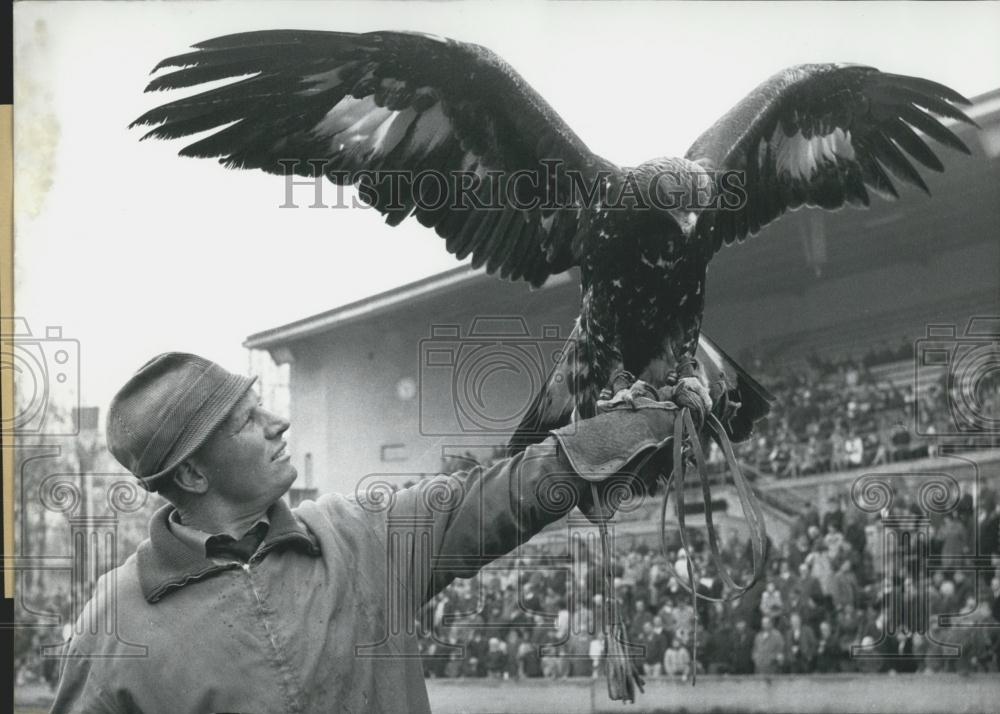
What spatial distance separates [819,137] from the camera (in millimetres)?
2992

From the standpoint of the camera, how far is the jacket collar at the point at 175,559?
1.62 meters

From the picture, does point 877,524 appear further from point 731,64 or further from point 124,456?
point 124,456

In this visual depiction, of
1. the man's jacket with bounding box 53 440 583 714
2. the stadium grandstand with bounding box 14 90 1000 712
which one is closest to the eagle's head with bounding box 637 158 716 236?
the man's jacket with bounding box 53 440 583 714

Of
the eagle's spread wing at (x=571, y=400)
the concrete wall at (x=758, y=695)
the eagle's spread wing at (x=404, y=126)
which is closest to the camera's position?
the eagle's spread wing at (x=404, y=126)

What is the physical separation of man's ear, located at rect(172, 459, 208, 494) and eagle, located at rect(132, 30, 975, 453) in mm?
885

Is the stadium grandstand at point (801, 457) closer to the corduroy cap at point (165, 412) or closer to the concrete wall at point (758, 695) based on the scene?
the concrete wall at point (758, 695)

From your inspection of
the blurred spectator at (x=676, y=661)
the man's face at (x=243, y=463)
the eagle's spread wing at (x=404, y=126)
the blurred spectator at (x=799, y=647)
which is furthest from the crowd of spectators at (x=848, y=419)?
the man's face at (x=243, y=463)

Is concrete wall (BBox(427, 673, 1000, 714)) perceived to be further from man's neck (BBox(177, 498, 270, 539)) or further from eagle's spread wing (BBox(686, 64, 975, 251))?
man's neck (BBox(177, 498, 270, 539))

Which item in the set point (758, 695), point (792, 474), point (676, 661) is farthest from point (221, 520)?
point (792, 474)

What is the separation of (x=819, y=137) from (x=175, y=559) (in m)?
1.99

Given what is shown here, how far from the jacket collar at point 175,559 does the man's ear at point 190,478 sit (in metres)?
0.06

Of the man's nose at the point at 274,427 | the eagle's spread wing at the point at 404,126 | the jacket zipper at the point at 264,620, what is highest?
the eagle's spread wing at the point at 404,126

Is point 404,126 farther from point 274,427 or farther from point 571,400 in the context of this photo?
point 274,427

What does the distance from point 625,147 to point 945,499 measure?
9.66ft
